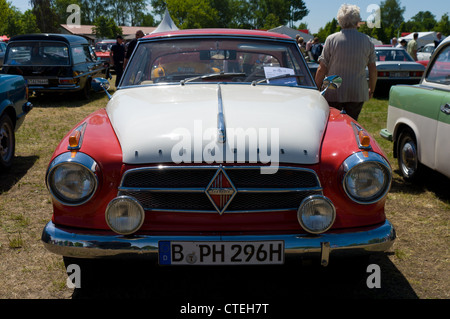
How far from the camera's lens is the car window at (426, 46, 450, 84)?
4.89 m

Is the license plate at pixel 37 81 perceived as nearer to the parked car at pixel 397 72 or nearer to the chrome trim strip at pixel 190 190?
the parked car at pixel 397 72

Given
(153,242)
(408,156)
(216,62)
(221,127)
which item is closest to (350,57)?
(408,156)

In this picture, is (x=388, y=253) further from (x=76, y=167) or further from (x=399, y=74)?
(x=399, y=74)

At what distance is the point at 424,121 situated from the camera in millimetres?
4820

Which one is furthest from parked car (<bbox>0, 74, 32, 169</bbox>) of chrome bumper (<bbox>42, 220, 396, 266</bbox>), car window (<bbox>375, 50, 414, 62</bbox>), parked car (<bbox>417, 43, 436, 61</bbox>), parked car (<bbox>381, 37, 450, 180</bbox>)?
parked car (<bbox>417, 43, 436, 61</bbox>)

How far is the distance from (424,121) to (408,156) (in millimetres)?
677

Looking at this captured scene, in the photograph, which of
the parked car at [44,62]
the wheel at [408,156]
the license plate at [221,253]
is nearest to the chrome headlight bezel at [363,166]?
the license plate at [221,253]

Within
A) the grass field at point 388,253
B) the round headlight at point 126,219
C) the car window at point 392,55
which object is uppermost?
the car window at point 392,55

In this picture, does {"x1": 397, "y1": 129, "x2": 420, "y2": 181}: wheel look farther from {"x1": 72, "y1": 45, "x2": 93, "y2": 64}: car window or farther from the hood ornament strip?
{"x1": 72, "y1": 45, "x2": 93, "y2": 64}: car window

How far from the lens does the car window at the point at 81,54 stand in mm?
12334

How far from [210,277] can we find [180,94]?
1.33 m

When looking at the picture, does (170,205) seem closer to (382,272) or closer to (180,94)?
(180,94)

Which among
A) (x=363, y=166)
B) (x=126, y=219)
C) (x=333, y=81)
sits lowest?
(x=126, y=219)

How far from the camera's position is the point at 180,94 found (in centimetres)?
346
